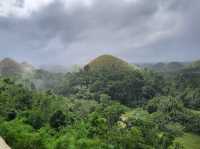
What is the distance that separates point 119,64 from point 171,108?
46968 mm

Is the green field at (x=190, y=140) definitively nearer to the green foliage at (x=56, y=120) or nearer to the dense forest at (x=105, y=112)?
the dense forest at (x=105, y=112)

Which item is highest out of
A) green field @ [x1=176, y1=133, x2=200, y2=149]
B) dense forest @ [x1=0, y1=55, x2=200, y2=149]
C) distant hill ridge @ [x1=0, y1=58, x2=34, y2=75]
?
distant hill ridge @ [x1=0, y1=58, x2=34, y2=75]

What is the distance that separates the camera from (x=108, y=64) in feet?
367

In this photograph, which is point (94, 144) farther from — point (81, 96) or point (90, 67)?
point (90, 67)

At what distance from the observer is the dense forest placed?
27672 millimetres

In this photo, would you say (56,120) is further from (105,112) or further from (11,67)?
(11,67)

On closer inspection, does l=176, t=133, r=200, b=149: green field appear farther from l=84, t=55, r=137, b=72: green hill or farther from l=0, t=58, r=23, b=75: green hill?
l=0, t=58, r=23, b=75: green hill

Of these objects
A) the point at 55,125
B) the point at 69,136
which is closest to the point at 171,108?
the point at 55,125

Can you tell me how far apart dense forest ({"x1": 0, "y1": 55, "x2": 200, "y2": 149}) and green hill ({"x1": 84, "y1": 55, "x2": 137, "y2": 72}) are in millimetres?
298

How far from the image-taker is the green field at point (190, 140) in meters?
54.3

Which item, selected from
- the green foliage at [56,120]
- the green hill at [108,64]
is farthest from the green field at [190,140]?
the green hill at [108,64]

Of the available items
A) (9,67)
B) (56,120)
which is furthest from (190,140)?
(9,67)

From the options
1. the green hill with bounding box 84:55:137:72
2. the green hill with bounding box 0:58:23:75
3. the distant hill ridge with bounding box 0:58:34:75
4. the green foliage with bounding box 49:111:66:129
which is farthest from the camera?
the distant hill ridge with bounding box 0:58:34:75

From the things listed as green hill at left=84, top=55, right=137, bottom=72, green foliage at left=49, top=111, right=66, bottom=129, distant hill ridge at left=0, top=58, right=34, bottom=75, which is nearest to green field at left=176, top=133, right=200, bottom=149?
green foliage at left=49, top=111, right=66, bottom=129
